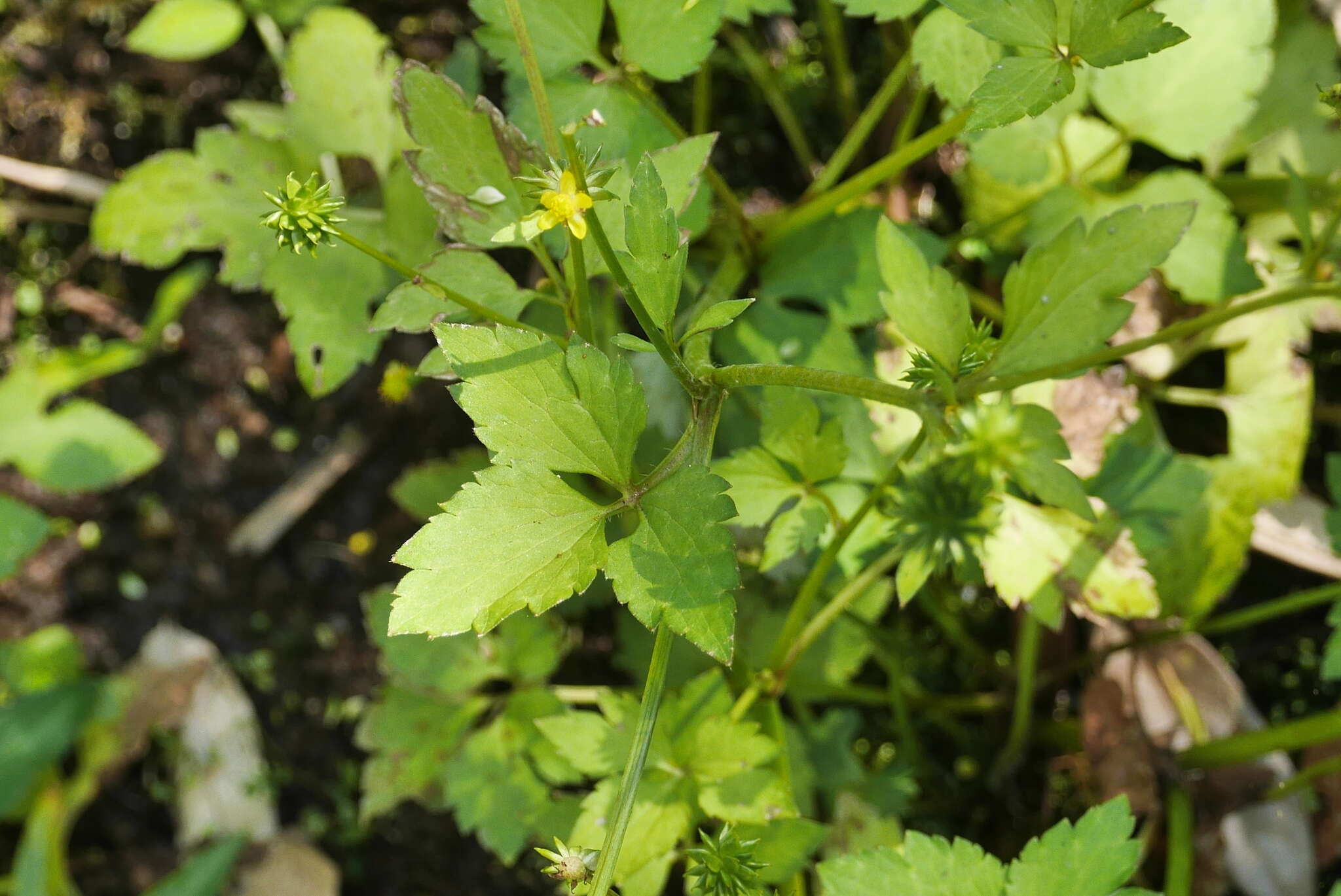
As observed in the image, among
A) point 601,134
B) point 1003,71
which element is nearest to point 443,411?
point 601,134

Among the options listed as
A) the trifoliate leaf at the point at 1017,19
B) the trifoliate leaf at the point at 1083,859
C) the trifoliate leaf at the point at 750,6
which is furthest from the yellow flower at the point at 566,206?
the trifoliate leaf at the point at 1083,859

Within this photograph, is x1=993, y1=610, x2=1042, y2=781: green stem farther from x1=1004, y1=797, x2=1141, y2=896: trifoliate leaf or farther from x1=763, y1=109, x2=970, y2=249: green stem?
x1=763, y1=109, x2=970, y2=249: green stem

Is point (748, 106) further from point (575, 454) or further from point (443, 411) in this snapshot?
point (575, 454)

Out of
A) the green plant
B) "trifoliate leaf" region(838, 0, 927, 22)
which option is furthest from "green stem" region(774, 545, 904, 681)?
"trifoliate leaf" region(838, 0, 927, 22)

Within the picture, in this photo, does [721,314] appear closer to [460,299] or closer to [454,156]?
[460,299]

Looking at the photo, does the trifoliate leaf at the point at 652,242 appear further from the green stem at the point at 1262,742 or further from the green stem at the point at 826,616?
the green stem at the point at 1262,742

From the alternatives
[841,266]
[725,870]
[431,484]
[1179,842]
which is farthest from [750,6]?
[1179,842]
